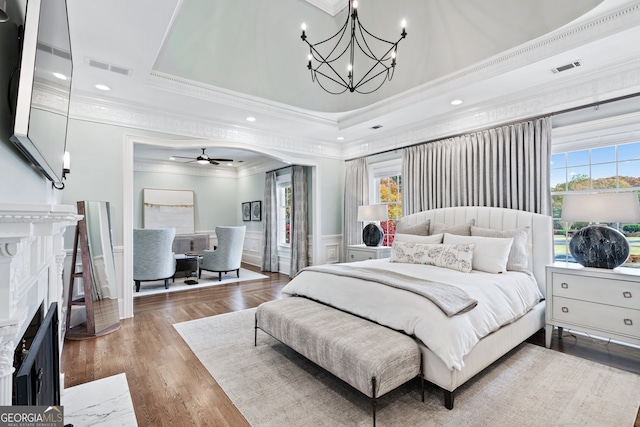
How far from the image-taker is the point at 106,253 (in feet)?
11.8

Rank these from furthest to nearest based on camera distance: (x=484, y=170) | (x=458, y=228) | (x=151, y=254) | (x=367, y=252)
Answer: (x=151, y=254), (x=367, y=252), (x=484, y=170), (x=458, y=228)

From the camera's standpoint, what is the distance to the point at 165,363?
8.77 ft

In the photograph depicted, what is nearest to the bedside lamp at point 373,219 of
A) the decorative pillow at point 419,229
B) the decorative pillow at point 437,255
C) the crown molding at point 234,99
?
the decorative pillow at point 419,229

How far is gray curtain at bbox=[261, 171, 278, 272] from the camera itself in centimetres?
704

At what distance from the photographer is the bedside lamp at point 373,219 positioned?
4.92 m

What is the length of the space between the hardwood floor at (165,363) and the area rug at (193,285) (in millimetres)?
1051

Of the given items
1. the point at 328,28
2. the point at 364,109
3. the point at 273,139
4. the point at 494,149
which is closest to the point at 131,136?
the point at 273,139

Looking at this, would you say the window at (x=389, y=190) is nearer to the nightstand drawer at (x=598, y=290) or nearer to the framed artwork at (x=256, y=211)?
the nightstand drawer at (x=598, y=290)

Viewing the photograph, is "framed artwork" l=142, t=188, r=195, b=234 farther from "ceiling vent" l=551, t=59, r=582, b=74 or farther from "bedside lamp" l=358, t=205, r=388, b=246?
"ceiling vent" l=551, t=59, r=582, b=74

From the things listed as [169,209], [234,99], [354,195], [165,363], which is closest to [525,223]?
[354,195]

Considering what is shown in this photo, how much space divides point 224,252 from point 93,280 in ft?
8.37

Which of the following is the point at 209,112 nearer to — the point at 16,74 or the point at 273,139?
the point at 273,139

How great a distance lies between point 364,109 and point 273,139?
1623mm

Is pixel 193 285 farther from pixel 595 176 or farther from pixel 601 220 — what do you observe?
pixel 595 176
